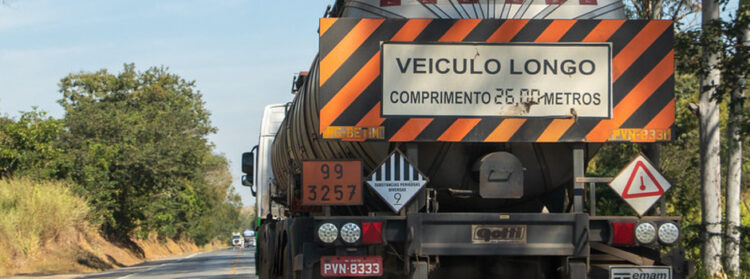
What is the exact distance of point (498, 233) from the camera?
6.84m

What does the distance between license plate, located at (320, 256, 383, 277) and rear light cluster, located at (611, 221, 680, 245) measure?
5.60 ft

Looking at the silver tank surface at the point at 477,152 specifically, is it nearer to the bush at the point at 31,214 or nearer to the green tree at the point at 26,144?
the bush at the point at 31,214

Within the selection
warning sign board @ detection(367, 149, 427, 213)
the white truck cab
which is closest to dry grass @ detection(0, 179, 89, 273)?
the white truck cab

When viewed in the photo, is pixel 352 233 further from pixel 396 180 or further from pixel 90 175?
pixel 90 175

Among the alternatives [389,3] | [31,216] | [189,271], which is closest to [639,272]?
[389,3]

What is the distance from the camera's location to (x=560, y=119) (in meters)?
7.05

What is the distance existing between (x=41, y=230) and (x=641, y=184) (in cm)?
2715

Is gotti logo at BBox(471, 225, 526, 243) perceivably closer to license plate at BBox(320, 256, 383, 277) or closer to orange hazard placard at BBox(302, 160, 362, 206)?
license plate at BBox(320, 256, 383, 277)

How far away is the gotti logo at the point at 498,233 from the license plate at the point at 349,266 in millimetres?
720

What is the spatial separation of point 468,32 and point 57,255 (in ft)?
89.8

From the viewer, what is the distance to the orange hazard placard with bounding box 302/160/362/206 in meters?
6.87

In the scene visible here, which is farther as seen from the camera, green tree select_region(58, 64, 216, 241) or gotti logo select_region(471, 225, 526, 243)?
green tree select_region(58, 64, 216, 241)

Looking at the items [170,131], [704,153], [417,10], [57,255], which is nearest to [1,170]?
[57,255]

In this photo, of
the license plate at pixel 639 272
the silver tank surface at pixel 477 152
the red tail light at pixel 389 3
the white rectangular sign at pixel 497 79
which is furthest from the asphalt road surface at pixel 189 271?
the license plate at pixel 639 272
